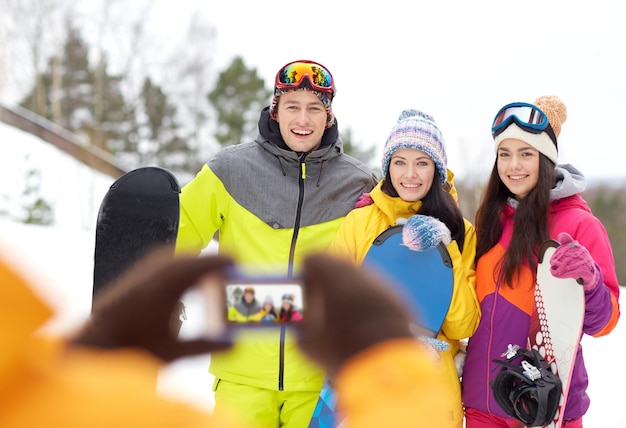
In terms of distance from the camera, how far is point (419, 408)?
19.3 inches

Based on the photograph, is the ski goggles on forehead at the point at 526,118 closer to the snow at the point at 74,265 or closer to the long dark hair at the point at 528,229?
the long dark hair at the point at 528,229

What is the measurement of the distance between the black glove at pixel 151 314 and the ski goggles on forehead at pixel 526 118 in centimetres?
220

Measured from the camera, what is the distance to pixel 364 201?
2.50 metres

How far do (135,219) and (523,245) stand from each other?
1621mm

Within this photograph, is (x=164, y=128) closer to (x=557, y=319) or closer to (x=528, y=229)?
(x=528, y=229)

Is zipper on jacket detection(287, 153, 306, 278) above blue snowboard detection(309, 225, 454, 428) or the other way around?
above

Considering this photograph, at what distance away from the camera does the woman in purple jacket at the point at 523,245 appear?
7.50 feet

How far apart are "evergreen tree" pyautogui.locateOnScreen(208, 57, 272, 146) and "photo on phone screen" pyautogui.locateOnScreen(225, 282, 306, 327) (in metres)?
20.0

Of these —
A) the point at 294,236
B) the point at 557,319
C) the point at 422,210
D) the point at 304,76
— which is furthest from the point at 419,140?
the point at 557,319

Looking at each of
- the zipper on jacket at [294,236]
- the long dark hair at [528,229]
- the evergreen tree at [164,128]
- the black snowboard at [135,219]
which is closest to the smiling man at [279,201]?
the zipper on jacket at [294,236]

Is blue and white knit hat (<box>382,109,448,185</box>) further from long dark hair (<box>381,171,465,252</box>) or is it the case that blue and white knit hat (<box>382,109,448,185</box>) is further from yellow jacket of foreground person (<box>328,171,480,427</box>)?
yellow jacket of foreground person (<box>328,171,480,427</box>)

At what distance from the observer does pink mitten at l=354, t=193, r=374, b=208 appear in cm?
249

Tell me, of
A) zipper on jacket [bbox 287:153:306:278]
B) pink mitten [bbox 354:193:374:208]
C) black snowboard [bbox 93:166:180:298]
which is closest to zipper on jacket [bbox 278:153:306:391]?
zipper on jacket [bbox 287:153:306:278]

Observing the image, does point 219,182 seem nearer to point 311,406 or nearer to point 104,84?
point 311,406
